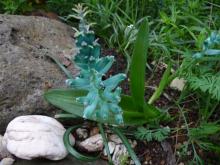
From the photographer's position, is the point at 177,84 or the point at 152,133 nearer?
the point at 152,133

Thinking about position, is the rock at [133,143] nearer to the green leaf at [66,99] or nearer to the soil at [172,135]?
the soil at [172,135]

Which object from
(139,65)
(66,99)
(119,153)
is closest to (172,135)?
(119,153)

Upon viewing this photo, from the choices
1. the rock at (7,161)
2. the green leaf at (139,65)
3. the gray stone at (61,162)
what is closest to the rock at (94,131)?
the gray stone at (61,162)

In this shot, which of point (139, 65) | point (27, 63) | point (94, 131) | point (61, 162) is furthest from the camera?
point (27, 63)

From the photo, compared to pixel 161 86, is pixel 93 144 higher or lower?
lower

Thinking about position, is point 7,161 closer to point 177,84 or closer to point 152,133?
point 152,133

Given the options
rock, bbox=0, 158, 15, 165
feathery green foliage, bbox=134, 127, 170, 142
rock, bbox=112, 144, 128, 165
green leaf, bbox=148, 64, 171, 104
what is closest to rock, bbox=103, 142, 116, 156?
rock, bbox=112, 144, 128, 165

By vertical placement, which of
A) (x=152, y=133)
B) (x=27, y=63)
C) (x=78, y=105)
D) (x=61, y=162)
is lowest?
(x=61, y=162)
